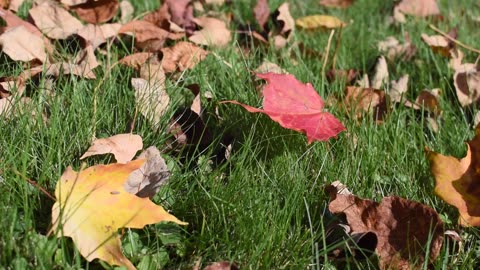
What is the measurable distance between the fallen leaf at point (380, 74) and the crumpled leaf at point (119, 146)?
94cm

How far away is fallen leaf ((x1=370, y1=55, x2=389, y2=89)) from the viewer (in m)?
2.32

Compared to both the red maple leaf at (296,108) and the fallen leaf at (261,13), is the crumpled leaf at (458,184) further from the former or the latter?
the fallen leaf at (261,13)

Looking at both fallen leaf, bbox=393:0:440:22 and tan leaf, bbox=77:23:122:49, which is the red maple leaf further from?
fallen leaf, bbox=393:0:440:22

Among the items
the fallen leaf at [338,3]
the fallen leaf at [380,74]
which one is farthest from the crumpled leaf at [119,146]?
the fallen leaf at [338,3]

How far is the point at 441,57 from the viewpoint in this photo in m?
2.50

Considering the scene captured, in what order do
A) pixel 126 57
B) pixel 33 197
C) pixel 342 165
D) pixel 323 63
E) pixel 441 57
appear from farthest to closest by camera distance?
pixel 441 57
pixel 323 63
pixel 126 57
pixel 342 165
pixel 33 197

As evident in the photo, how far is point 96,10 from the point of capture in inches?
91.6

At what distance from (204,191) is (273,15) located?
116 cm

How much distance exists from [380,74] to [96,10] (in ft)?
2.93

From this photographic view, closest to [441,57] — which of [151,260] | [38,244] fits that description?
[151,260]

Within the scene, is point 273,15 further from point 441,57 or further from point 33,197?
point 33,197

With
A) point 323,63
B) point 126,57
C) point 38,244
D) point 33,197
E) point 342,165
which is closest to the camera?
point 38,244

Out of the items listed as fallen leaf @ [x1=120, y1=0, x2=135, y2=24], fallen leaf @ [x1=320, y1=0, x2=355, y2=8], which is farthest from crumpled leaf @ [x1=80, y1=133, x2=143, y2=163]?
fallen leaf @ [x1=320, y1=0, x2=355, y2=8]

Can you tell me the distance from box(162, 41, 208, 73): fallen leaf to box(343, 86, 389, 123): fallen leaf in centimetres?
42
